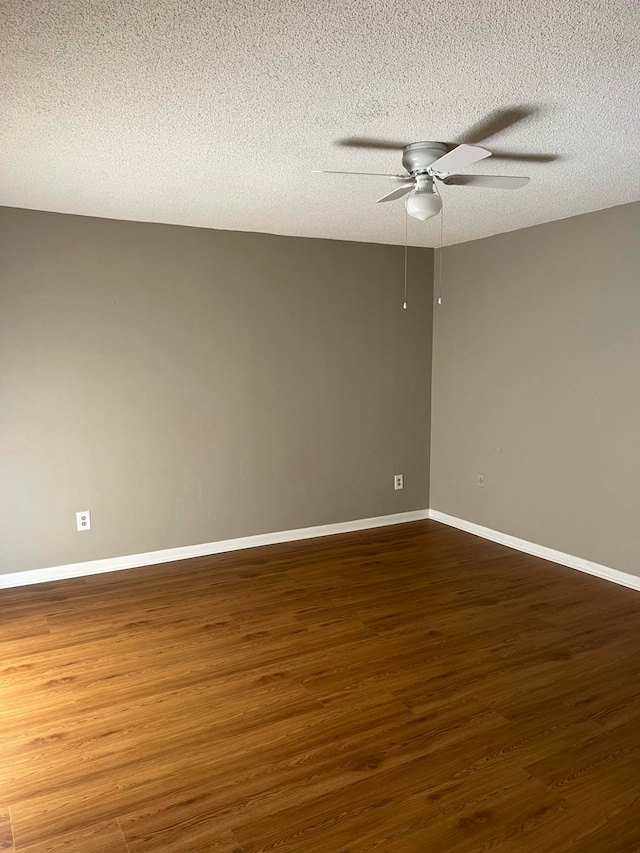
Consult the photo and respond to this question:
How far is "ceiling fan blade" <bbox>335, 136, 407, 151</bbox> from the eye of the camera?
258 cm

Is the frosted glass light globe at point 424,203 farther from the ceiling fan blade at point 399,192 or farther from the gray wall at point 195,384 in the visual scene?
the gray wall at point 195,384

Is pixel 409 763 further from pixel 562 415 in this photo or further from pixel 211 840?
pixel 562 415

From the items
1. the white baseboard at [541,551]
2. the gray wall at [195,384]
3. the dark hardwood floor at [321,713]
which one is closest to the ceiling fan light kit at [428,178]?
the gray wall at [195,384]

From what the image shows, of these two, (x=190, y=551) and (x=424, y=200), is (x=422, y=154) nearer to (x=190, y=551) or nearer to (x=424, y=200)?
(x=424, y=200)

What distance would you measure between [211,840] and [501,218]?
3697 mm

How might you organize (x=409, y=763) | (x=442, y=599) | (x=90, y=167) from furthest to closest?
(x=442, y=599), (x=90, y=167), (x=409, y=763)

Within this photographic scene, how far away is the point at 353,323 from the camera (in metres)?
4.93

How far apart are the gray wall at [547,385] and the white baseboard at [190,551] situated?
0.60 m

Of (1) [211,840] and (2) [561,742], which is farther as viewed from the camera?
(2) [561,742]

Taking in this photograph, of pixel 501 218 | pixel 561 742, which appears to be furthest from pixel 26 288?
pixel 561 742

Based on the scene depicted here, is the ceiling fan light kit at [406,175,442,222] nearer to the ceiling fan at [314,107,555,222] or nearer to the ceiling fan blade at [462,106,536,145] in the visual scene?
the ceiling fan at [314,107,555,222]

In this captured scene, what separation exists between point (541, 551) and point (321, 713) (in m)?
2.45

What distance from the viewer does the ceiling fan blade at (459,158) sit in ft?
7.59

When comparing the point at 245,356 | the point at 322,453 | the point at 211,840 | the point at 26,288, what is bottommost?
the point at 211,840
